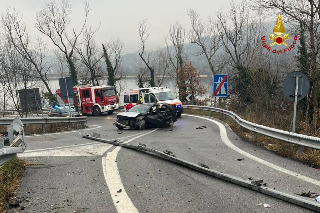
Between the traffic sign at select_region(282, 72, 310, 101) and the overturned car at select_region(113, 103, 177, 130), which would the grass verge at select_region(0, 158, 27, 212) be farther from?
the overturned car at select_region(113, 103, 177, 130)

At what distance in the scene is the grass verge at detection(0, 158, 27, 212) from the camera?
12.5ft

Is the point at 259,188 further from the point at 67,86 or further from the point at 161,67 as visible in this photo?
the point at 161,67

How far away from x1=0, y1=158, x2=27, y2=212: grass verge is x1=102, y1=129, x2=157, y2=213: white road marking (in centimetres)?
139

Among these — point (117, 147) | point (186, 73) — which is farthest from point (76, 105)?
point (117, 147)

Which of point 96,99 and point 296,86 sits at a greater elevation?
point 296,86

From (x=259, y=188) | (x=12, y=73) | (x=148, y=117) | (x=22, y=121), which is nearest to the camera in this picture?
(x=259, y=188)

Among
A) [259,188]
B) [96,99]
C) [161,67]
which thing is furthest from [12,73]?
[161,67]

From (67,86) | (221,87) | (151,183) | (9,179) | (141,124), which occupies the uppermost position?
(67,86)

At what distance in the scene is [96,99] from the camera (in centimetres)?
2905

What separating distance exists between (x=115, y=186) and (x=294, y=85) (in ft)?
17.0

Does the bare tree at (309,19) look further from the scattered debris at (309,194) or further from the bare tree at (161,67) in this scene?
the bare tree at (161,67)

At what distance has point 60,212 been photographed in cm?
355

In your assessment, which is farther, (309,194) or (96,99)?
(96,99)

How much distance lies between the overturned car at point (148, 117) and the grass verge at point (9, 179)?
29.3ft
